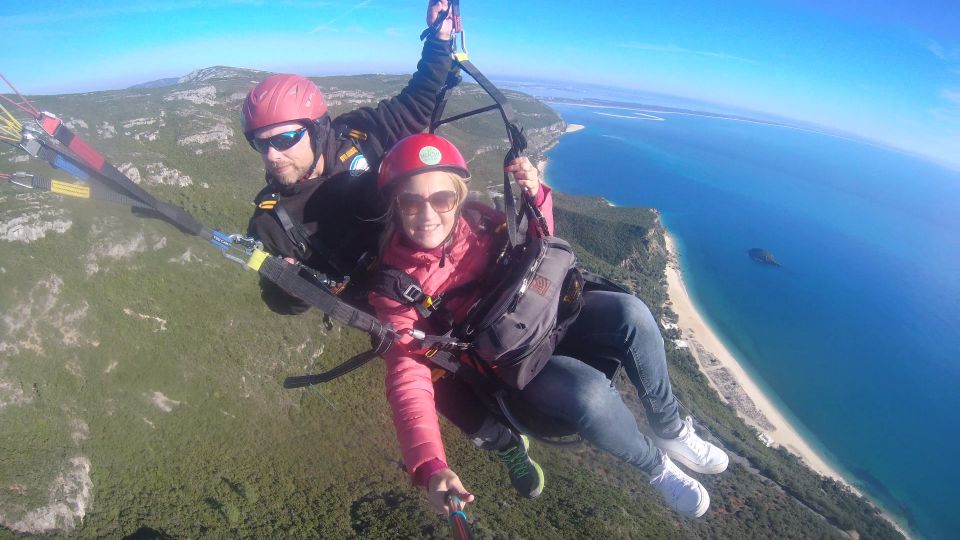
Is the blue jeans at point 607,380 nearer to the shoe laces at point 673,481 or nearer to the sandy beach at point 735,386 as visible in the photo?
the shoe laces at point 673,481

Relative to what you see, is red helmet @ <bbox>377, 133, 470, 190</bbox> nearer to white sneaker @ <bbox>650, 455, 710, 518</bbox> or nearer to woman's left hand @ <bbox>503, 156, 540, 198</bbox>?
woman's left hand @ <bbox>503, 156, 540, 198</bbox>

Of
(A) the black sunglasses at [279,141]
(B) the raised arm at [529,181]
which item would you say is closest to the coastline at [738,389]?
(B) the raised arm at [529,181]

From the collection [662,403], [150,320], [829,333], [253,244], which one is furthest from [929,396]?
[150,320]

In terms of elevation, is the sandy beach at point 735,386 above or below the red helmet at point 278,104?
below

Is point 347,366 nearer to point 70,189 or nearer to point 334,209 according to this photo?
point 334,209

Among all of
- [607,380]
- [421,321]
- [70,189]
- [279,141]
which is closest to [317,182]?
[279,141]

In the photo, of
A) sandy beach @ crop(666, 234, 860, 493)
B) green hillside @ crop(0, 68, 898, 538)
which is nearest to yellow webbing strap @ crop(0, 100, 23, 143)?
green hillside @ crop(0, 68, 898, 538)
